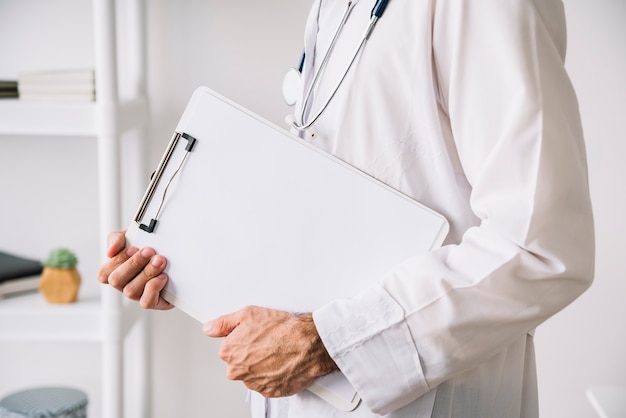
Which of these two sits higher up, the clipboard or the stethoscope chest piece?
the stethoscope chest piece

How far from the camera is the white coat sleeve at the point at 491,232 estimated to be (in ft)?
2.24

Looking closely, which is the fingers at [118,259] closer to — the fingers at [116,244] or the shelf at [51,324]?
the fingers at [116,244]

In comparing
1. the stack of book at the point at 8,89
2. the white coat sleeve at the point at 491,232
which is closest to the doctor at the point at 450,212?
the white coat sleeve at the point at 491,232

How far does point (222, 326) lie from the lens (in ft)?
2.64

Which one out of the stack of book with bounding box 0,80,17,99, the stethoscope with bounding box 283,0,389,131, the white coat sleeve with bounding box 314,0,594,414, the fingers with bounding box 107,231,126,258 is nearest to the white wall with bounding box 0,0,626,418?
the stack of book with bounding box 0,80,17,99

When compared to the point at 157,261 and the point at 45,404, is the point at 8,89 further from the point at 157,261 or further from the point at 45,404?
the point at 157,261

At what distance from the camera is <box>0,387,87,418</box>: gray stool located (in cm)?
154

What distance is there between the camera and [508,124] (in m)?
0.69

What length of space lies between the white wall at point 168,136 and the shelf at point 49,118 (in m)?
0.29

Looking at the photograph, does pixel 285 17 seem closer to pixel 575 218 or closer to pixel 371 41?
pixel 371 41

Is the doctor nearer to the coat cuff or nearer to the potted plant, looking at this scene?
the coat cuff

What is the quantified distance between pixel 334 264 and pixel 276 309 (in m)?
0.08

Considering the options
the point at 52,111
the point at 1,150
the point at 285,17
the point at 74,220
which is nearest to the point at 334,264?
the point at 52,111

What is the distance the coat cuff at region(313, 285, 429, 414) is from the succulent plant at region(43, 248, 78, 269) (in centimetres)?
100
